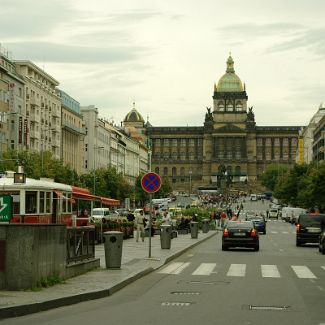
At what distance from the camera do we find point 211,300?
16.7m

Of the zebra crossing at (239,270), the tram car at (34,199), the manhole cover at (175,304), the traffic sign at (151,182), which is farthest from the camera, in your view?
the tram car at (34,199)

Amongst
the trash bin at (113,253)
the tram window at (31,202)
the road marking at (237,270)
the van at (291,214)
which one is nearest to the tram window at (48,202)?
the tram window at (31,202)

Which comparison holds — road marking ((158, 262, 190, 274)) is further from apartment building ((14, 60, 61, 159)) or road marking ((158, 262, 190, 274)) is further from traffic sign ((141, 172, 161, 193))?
apartment building ((14, 60, 61, 159))

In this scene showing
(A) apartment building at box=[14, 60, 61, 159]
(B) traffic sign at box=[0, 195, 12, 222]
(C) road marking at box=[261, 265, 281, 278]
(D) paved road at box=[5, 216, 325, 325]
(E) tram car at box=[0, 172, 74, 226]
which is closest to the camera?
(D) paved road at box=[5, 216, 325, 325]

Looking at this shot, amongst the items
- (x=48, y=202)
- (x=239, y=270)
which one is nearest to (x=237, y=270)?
(x=239, y=270)

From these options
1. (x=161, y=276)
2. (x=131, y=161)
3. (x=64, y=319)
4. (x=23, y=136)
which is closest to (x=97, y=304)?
(x=64, y=319)

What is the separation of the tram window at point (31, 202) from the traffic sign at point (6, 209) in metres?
13.6

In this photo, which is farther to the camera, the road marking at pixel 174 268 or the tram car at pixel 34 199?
the tram car at pixel 34 199

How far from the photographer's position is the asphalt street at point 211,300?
13.7 m

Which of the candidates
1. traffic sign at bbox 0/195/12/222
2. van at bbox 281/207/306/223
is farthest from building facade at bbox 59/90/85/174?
traffic sign at bbox 0/195/12/222

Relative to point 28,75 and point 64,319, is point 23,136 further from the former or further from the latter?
point 64,319

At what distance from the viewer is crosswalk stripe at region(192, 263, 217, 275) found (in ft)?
79.6

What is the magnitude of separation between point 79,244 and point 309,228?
25.6 m

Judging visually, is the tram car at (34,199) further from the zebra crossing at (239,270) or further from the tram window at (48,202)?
the zebra crossing at (239,270)
